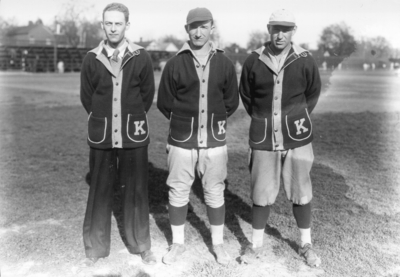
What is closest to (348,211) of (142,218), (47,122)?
(142,218)

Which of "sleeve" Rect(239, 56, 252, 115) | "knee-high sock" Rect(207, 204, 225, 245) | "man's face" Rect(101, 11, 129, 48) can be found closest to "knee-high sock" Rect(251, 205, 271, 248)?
"knee-high sock" Rect(207, 204, 225, 245)

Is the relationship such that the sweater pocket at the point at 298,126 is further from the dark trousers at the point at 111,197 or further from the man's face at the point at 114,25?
the man's face at the point at 114,25

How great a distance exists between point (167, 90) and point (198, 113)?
0.30m

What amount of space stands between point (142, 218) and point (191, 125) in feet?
2.78

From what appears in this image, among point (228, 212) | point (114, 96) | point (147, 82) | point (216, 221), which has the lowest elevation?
point (228, 212)

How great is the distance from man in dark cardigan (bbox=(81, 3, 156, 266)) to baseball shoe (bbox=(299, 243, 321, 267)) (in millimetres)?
1171

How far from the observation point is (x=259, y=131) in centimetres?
332

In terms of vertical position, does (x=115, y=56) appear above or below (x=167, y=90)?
above

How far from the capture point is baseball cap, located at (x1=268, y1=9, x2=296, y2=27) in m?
3.12

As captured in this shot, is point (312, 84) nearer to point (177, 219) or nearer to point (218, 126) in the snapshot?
point (218, 126)

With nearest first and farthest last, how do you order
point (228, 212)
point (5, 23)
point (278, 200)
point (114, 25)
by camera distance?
point (114, 25)
point (228, 212)
point (278, 200)
point (5, 23)

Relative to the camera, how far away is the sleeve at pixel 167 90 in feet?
10.8

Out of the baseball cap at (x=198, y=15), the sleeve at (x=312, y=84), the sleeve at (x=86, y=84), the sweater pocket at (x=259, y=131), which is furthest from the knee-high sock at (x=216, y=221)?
the baseball cap at (x=198, y=15)

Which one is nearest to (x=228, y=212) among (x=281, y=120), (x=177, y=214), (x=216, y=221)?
(x=216, y=221)
